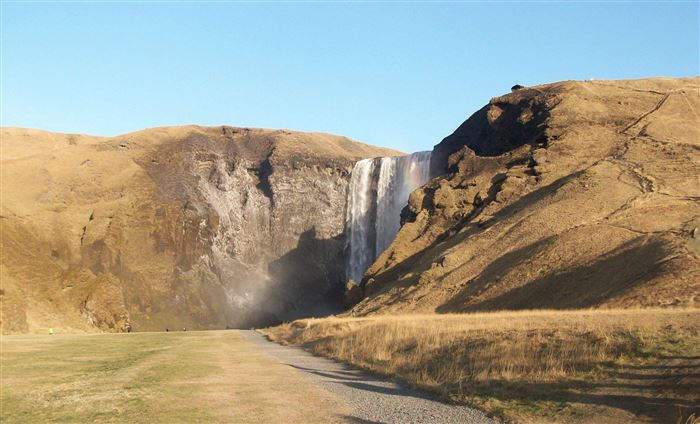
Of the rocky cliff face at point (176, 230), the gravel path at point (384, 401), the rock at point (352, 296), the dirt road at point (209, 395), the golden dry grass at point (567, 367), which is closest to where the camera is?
the golden dry grass at point (567, 367)

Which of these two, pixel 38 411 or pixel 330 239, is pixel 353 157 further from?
pixel 38 411

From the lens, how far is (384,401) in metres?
Result: 14.7

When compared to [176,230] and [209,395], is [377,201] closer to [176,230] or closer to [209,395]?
[176,230]

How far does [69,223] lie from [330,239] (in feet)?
118

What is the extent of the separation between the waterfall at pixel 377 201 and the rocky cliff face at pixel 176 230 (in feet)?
22.4

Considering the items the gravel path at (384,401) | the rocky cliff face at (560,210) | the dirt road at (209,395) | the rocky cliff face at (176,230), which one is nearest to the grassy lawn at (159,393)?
the dirt road at (209,395)

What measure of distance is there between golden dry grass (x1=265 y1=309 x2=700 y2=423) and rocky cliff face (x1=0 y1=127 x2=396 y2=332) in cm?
5667

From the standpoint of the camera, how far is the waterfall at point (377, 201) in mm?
85250

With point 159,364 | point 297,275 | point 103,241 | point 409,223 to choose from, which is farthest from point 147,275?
point 159,364

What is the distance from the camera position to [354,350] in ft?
87.8

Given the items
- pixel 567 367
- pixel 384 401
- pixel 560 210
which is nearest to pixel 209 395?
pixel 384 401

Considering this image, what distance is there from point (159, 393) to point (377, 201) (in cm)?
7347

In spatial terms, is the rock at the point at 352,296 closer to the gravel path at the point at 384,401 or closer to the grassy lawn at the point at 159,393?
the grassy lawn at the point at 159,393

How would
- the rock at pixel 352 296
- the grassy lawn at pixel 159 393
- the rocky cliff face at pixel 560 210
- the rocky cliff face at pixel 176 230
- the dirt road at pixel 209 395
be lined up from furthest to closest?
the rocky cliff face at pixel 176 230 → the rock at pixel 352 296 → the rocky cliff face at pixel 560 210 → the grassy lawn at pixel 159 393 → the dirt road at pixel 209 395
